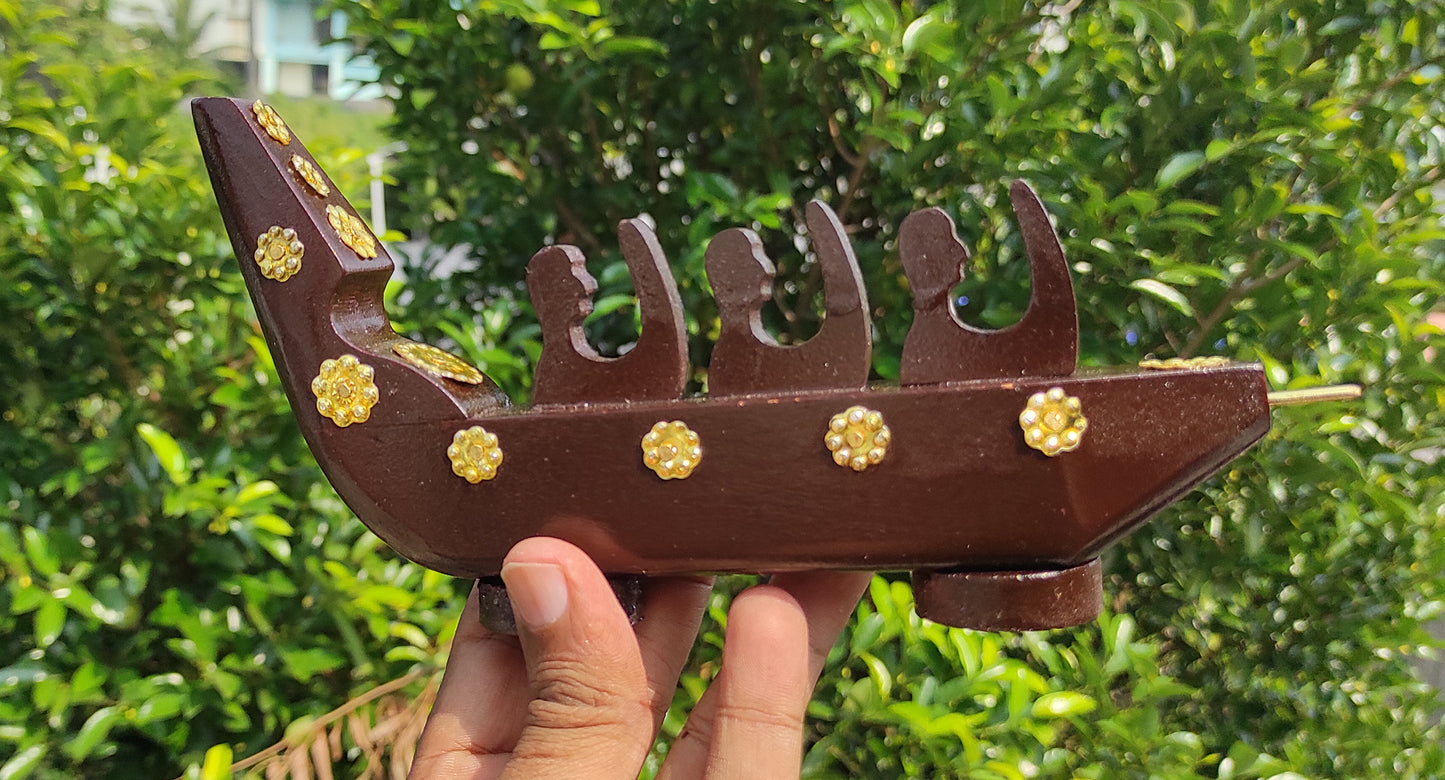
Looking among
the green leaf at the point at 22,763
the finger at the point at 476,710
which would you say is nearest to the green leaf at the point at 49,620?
the green leaf at the point at 22,763

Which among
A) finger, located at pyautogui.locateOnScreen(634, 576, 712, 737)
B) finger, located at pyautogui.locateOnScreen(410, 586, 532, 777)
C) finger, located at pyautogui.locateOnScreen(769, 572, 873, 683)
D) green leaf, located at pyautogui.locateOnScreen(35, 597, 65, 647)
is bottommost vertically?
green leaf, located at pyautogui.locateOnScreen(35, 597, 65, 647)

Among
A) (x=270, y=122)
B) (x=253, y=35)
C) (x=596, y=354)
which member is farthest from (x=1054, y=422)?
(x=253, y=35)

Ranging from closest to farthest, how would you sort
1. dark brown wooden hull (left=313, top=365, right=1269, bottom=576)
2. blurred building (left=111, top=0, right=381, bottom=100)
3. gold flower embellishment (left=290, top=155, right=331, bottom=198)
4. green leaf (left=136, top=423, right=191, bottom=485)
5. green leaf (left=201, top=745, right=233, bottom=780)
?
dark brown wooden hull (left=313, top=365, right=1269, bottom=576), gold flower embellishment (left=290, top=155, right=331, bottom=198), green leaf (left=201, top=745, right=233, bottom=780), green leaf (left=136, top=423, right=191, bottom=485), blurred building (left=111, top=0, right=381, bottom=100)

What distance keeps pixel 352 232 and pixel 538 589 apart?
0.30 meters

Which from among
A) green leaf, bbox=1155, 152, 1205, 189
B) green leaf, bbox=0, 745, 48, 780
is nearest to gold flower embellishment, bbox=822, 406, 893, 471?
green leaf, bbox=1155, 152, 1205, 189

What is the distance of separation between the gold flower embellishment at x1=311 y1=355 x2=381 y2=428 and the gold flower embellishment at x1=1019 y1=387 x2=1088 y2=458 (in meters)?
0.43

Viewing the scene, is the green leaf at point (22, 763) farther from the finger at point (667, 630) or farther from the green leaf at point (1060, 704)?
the green leaf at point (1060, 704)

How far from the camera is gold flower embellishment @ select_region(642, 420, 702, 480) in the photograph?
0.53 m

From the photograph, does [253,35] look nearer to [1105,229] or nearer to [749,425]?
[1105,229]

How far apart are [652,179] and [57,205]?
0.70 meters

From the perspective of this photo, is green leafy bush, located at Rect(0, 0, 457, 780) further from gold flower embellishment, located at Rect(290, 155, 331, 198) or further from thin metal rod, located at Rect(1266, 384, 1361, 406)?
thin metal rod, located at Rect(1266, 384, 1361, 406)

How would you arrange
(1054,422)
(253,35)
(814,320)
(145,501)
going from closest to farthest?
(1054,422) → (145,501) → (814,320) → (253,35)

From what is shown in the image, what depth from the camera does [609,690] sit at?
544 millimetres

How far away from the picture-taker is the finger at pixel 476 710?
2.12 feet
